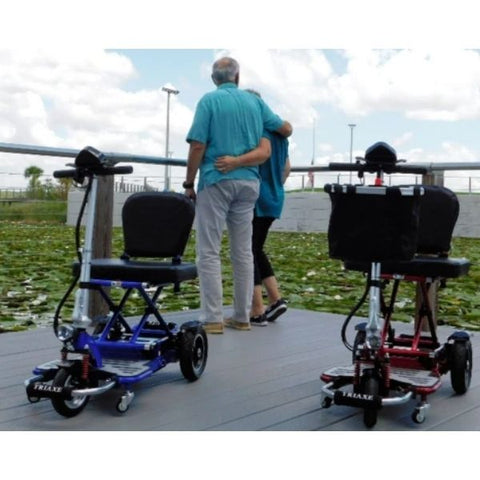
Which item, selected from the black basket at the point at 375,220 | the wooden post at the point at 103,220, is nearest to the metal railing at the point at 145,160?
the wooden post at the point at 103,220

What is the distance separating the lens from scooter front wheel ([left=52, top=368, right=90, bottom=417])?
2328mm

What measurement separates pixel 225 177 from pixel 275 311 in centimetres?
89

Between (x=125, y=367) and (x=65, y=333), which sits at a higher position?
(x=65, y=333)

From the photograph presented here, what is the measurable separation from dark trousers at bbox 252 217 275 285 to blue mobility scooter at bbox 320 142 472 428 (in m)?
1.39

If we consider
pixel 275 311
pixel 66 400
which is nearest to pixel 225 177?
pixel 275 311

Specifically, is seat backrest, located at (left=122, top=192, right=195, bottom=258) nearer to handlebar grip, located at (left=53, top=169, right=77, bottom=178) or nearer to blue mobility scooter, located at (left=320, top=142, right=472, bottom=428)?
handlebar grip, located at (left=53, top=169, right=77, bottom=178)

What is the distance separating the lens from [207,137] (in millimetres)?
3613

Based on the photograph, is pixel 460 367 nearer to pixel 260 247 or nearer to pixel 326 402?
pixel 326 402

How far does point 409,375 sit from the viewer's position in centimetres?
266

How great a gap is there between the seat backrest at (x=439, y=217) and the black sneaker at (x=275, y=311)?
1380 millimetres

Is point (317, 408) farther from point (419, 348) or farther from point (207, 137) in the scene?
point (207, 137)

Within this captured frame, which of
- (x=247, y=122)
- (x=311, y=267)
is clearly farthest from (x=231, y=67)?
(x=311, y=267)

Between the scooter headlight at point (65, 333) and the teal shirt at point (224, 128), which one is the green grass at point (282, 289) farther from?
the scooter headlight at point (65, 333)

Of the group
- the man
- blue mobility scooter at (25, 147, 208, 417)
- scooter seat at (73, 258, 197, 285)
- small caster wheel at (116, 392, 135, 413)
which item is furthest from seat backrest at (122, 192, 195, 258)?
small caster wheel at (116, 392, 135, 413)
